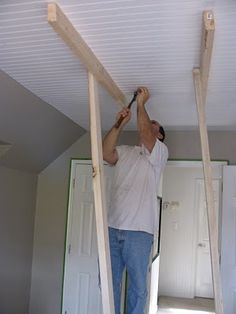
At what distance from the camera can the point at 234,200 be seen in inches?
141

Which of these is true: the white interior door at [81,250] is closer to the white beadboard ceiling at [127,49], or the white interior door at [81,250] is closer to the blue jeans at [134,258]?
the white beadboard ceiling at [127,49]

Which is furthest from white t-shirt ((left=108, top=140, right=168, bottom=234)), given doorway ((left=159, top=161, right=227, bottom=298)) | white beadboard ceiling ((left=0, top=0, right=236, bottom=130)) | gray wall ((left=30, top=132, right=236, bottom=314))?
doorway ((left=159, top=161, right=227, bottom=298))

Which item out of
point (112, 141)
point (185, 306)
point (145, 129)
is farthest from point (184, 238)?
point (145, 129)

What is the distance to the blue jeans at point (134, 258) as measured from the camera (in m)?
2.31

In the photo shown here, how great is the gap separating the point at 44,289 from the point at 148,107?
2393 millimetres

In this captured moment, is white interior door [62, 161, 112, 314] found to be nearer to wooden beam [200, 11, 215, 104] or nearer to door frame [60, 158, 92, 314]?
door frame [60, 158, 92, 314]

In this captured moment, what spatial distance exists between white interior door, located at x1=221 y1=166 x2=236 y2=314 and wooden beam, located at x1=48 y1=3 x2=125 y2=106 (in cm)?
163

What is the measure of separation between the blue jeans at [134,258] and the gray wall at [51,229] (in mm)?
1765

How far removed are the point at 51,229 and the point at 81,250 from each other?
42cm

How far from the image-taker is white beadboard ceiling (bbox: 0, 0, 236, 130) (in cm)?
168

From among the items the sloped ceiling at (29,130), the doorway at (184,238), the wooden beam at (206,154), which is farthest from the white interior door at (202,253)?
the wooden beam at (206,154)

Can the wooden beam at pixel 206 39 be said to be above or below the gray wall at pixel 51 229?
above

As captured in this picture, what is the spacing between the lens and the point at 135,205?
2.38 metres

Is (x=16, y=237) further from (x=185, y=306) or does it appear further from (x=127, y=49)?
(x=185, y=306)
